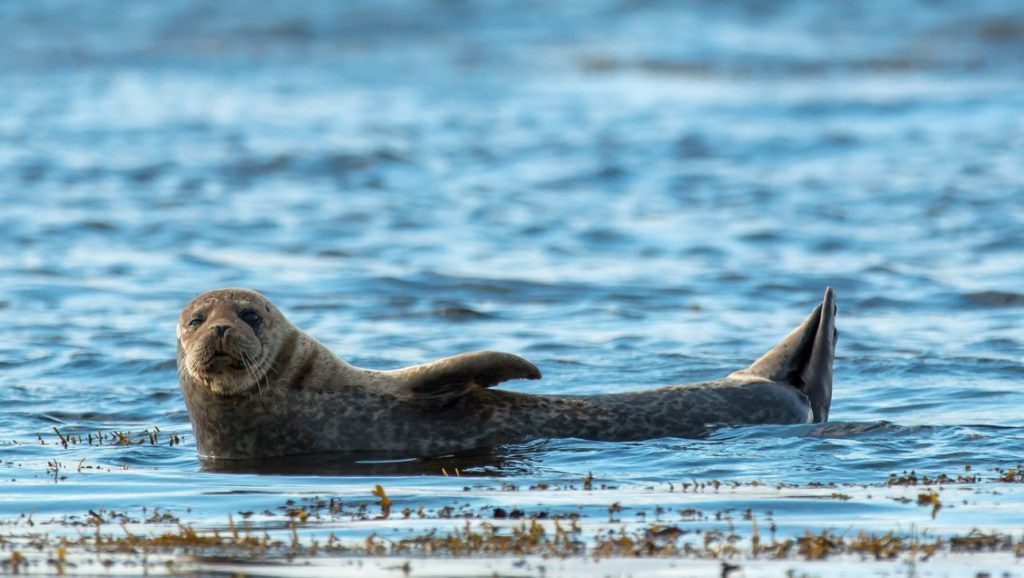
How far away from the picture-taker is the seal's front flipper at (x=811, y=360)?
1016 centimetres

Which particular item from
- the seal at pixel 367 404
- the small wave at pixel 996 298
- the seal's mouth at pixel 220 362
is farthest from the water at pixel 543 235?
the seal's mouth at pixel 220 362

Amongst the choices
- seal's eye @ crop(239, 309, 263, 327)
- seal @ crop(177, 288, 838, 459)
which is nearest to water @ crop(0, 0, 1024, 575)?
seal @ crop(177, 288, 838, 459)

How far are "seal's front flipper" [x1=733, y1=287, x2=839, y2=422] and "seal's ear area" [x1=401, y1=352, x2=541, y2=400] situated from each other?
174cm

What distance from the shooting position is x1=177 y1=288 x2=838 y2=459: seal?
369 inches

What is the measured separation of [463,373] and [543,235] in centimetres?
1012

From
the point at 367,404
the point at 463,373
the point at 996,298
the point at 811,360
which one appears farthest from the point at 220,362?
the point at 996,298

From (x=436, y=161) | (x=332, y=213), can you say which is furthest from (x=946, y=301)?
(x=436, y=161)

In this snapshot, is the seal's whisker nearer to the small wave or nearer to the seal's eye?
the seal's eye

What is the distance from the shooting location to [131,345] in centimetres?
1388

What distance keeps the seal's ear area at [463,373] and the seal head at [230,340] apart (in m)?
0.77

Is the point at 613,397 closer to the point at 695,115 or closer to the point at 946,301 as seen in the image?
the point at 946,301

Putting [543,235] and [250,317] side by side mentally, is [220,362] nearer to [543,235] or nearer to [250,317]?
[250,317]

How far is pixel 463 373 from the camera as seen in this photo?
9.33m

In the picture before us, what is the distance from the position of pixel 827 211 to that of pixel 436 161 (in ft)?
20.2
